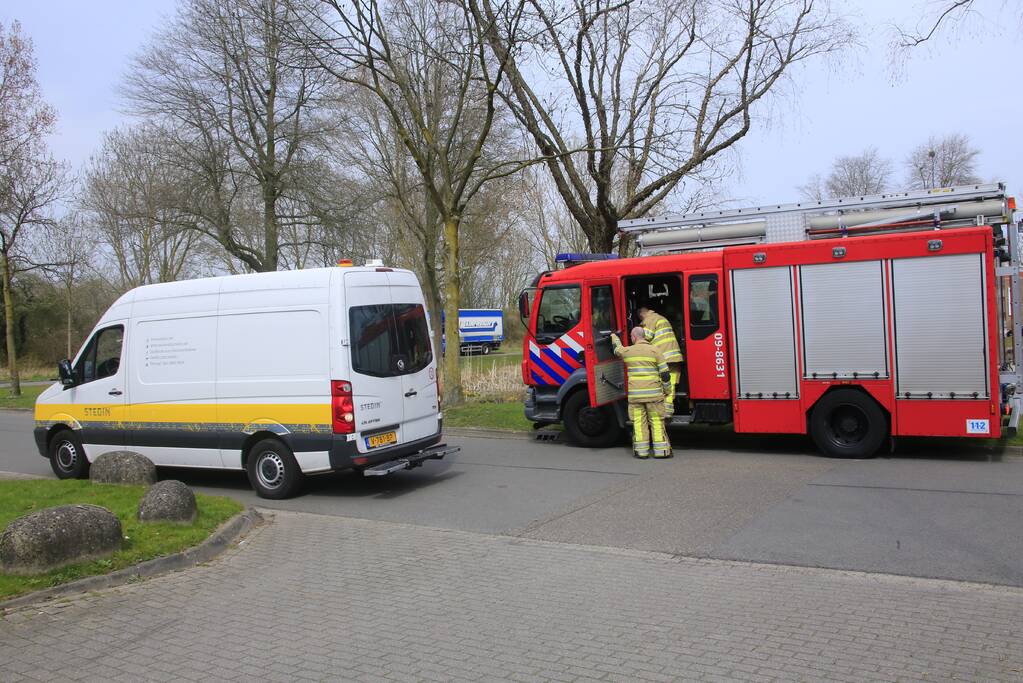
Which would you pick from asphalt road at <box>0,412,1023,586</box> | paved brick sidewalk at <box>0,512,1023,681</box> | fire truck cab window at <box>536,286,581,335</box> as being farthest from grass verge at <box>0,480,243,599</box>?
fire truck cab window at <box>536,286,581,335</box>

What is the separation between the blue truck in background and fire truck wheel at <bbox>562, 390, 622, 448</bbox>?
130 feet

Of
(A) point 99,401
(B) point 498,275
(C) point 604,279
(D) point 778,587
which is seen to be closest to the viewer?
(D) point 778,587

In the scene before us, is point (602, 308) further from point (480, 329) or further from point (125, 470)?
point (480, 329)

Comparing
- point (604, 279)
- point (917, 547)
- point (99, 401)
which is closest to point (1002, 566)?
point (917, 547)

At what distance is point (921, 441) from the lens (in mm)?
11453

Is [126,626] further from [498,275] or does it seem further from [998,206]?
[498,275]

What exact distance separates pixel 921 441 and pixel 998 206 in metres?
3.45

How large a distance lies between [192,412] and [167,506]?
250 cm

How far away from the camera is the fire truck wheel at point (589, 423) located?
40.1ft

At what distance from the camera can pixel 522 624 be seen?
Result: 502 centimetres

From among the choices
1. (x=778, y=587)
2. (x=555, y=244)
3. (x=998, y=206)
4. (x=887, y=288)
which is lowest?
(x=778, y=587)

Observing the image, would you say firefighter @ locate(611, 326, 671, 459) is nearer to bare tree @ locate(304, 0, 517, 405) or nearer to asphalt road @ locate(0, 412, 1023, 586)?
asphalt road @ locate(0, 412, 1023, 586)

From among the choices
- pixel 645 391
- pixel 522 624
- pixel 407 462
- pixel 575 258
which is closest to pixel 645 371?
pixel 645 391

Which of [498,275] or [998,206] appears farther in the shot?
[498,275]
